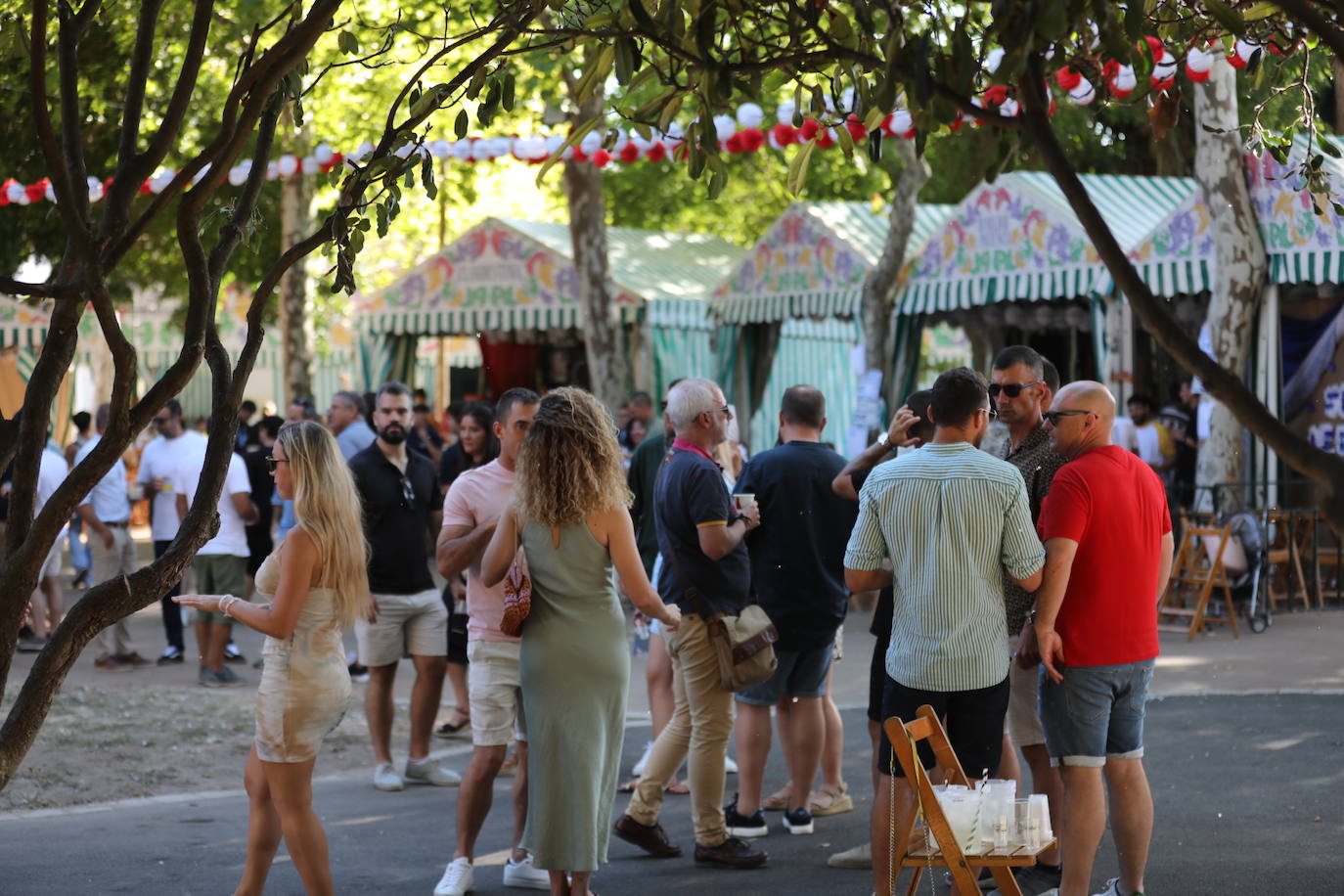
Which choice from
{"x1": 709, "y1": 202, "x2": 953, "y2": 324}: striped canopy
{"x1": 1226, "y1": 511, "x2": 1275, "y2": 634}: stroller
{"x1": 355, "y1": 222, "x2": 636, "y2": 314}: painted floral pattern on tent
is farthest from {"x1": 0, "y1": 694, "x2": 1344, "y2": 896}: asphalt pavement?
{"x1": 355, "y1": 222, "x2": 636, "y2": 314}: painted floral pattern on tent

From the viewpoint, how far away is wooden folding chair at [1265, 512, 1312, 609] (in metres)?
13.1

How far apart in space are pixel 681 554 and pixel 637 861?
1.29 m

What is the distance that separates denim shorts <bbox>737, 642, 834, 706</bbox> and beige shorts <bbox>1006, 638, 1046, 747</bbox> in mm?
1028

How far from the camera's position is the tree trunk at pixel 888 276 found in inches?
628

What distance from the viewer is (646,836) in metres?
6.52

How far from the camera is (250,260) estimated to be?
26.4 metres

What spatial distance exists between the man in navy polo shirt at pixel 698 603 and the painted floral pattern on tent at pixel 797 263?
10581 millimetres

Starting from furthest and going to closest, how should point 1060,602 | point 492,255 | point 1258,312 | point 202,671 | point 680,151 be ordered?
point 492,255 → point 1258,312 → point 202,671 → point 1060,602 → point 680,151

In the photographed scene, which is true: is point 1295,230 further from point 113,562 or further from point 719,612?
point 113,562

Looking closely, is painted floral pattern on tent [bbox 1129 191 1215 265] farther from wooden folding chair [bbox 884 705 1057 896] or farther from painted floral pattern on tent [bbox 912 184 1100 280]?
wooden folding chair [bbox 884 705 1057 896]

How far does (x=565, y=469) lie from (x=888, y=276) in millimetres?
11462

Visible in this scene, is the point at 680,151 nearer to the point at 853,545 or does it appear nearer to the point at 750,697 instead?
the point at 853,545

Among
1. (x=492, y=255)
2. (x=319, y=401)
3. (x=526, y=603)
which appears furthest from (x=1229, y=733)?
(x=319, y=401)

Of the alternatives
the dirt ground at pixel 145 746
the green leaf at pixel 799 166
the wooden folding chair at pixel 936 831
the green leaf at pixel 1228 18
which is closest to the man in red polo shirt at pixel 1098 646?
the wooden folding chair at pixel 936 831
